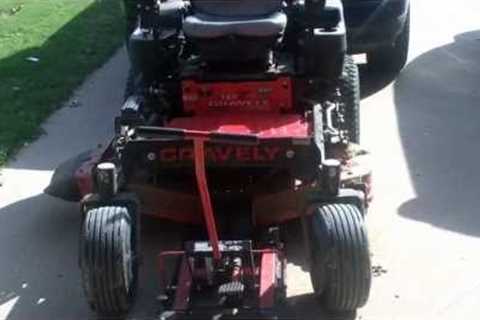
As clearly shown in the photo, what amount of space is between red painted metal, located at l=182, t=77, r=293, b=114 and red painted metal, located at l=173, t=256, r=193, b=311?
4.15ft

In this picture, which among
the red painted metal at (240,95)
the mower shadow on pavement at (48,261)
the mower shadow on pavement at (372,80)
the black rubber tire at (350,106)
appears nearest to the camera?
the mower shadow on pavement at (48,261)

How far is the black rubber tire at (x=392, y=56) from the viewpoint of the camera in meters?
9.71

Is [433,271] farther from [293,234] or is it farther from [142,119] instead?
[142,119]

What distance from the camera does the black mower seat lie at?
6137mm

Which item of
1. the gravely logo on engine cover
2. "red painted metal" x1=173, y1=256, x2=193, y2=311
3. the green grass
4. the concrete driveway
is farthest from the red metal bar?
the green grass

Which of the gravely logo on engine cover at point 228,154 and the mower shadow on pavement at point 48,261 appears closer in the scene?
the gravely logo on engine cover at point 228,154

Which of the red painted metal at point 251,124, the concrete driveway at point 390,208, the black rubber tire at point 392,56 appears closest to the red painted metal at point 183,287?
the concrete driveway at point 390,208

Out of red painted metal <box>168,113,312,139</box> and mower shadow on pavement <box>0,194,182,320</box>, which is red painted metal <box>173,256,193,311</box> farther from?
red painted metal <box>168,113,312,139</box>

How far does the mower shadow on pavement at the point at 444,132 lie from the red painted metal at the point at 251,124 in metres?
1.19

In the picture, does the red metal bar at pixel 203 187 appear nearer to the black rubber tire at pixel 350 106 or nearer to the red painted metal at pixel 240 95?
the red painted metal at pixel 240 95

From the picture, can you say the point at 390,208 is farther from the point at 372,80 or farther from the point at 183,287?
the point at 372,80

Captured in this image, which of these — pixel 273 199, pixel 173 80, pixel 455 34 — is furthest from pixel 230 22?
pixel 455 34

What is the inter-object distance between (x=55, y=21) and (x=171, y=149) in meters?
7.90

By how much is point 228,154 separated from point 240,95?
0.72 m
